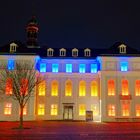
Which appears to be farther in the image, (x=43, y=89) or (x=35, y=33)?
(x=35, y=33)

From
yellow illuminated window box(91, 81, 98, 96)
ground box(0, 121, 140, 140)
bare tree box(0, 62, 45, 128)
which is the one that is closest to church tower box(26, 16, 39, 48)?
bare tree box(0, 62, 45, 128)

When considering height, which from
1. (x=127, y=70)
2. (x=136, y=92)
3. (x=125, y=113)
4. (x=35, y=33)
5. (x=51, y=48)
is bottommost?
(x=125, y=113)

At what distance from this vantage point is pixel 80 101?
6159 cm

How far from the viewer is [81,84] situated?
62250 millimetres

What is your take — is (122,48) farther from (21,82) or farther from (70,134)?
(70,134)

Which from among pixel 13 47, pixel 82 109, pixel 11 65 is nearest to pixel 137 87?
pixel 82 109

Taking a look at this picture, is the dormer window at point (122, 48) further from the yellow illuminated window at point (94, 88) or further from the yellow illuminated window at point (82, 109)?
the yellow illuminated window at point (82, 109)

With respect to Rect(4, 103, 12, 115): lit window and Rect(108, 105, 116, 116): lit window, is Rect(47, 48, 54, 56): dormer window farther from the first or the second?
Rect(108, 105, 116, 116): lit window

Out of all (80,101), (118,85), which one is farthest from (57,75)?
(118,85)

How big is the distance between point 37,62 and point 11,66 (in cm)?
518

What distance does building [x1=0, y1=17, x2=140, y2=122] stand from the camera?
5866cm

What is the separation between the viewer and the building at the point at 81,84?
192 ft

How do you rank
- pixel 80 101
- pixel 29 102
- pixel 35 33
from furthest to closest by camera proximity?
pixel 35 33, pixel 80 101, pixel 29 102

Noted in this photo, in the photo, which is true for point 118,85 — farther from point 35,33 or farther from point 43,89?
point 35,33
